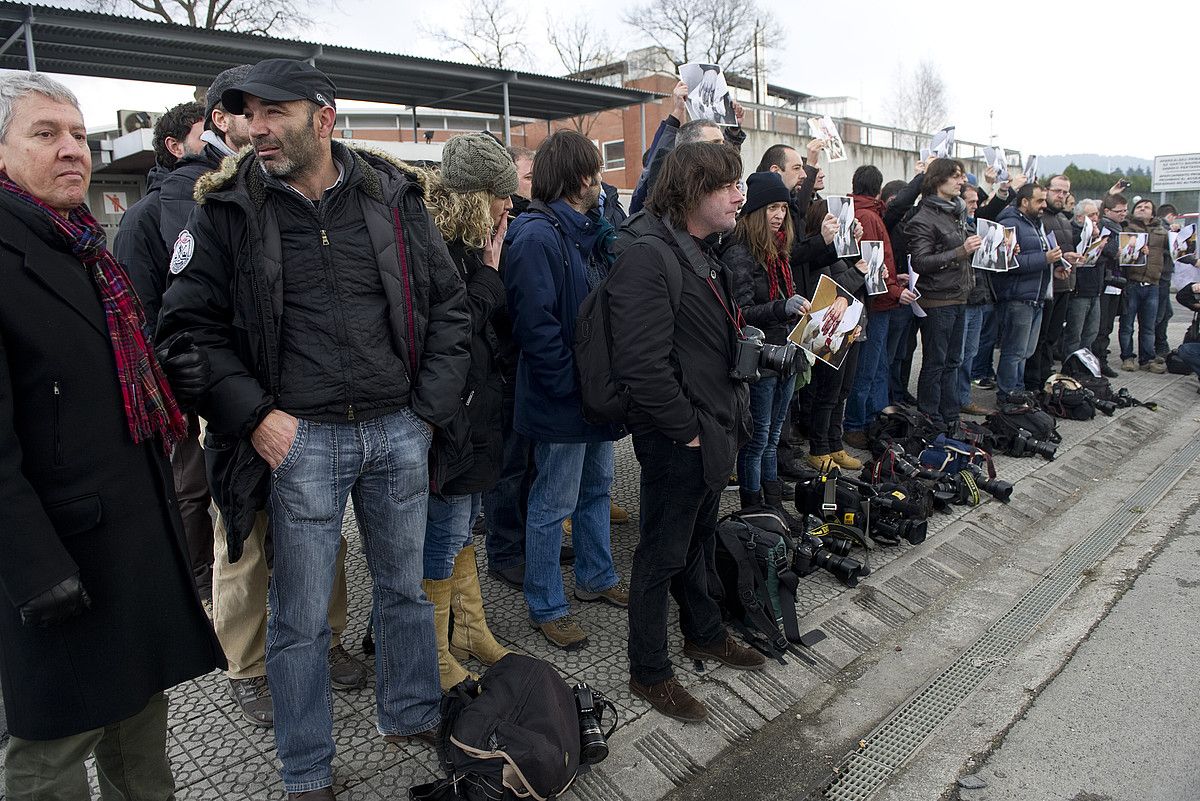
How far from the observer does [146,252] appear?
10.2 ft

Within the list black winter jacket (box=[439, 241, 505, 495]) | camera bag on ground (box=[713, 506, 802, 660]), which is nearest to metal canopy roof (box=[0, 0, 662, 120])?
black winter jacket (box=[439, 241, 505, 495])

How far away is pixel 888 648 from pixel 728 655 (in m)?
0.97

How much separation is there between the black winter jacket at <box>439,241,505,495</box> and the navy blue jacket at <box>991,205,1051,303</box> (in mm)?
6274

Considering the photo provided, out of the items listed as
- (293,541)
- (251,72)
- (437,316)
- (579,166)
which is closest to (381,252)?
(437,316)

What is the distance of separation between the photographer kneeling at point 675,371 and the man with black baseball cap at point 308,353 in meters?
0.71

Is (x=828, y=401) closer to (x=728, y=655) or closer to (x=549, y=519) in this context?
(x=728, y=655)

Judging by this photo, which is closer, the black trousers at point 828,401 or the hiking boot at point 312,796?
the hiking boot at point 312,796

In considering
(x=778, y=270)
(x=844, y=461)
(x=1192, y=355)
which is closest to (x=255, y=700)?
(x=778, y=270)

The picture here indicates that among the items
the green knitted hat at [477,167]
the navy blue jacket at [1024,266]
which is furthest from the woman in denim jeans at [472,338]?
the navy blue jacket at [1024,266]

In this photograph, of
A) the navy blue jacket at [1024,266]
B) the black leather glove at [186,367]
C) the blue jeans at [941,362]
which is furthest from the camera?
the navy blue jacket at [1024,266]

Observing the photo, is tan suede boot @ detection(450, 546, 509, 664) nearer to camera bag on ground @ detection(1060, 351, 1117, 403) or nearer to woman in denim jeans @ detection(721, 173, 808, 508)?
woman in denim jeans @ detection(721, 173, 808, 508)

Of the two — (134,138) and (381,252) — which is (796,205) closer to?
(381,252)

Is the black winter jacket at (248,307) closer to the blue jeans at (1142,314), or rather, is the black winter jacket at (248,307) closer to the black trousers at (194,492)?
the black trousers at (194,492)

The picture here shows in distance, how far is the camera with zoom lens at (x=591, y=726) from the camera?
103 inches
